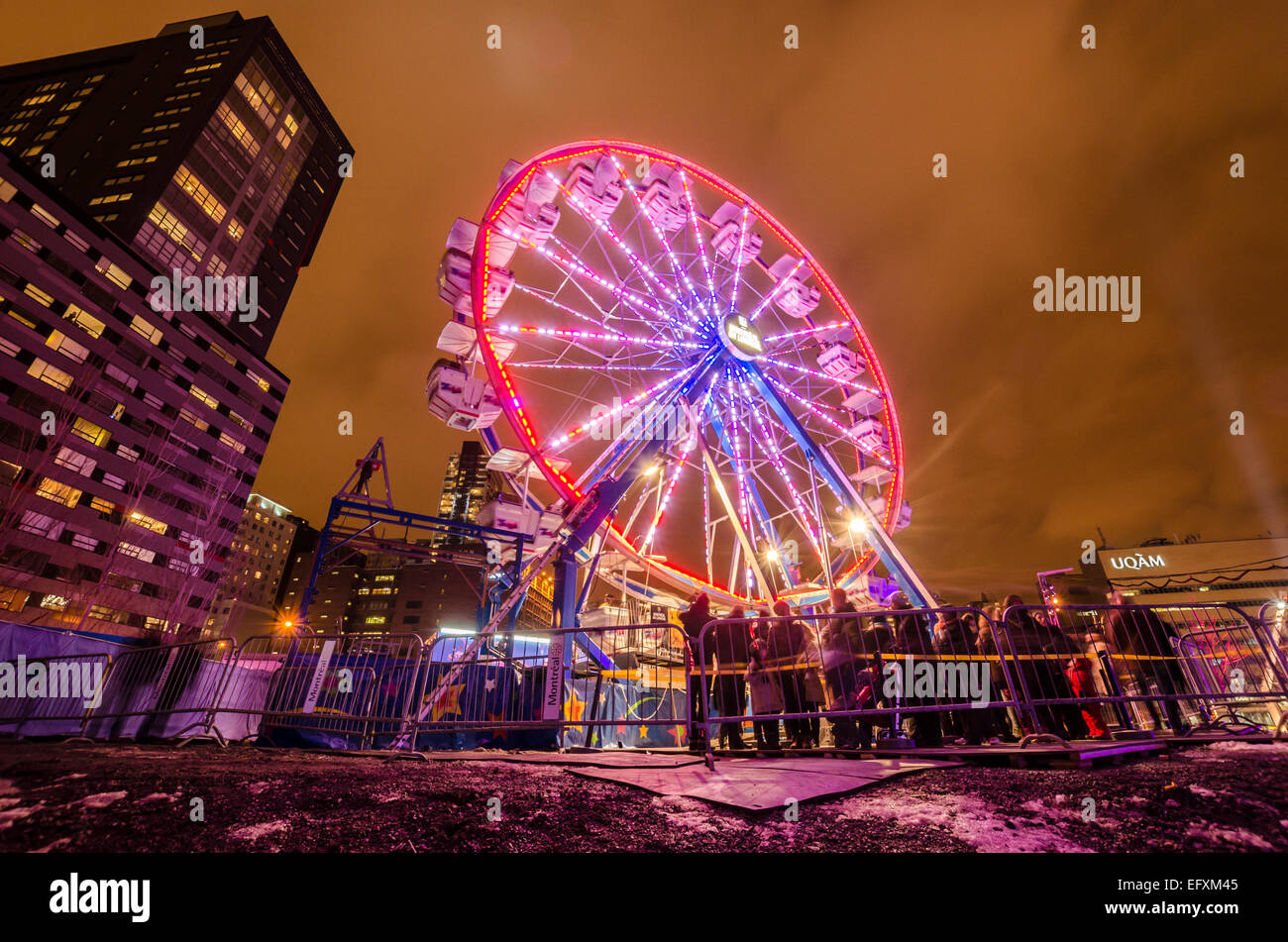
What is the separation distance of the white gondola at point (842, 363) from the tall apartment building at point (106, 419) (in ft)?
115

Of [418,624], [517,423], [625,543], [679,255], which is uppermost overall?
[679,255]

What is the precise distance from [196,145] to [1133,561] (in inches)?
3700

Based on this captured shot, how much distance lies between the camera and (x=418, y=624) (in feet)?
308

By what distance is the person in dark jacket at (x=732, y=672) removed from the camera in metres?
7.27

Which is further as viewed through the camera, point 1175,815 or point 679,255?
point 679,255

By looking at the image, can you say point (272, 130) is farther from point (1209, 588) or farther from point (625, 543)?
point (1209, 588)

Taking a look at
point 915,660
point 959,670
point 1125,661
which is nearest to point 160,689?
point 915,660

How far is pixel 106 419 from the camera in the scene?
171 feet

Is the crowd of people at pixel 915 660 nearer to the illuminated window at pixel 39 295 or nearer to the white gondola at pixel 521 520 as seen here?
the white gondola at pixel 521 520

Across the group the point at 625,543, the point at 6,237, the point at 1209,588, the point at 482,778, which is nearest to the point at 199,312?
the point at 6,237

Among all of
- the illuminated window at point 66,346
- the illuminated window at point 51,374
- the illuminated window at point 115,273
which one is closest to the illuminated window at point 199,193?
the illuminated window at point 115,273

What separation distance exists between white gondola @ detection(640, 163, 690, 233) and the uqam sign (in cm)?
3792

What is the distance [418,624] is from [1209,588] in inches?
3751
